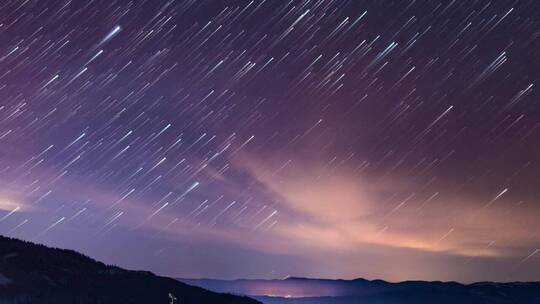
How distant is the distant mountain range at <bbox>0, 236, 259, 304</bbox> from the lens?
85.4 m

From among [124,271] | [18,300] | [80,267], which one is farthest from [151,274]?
[18,300]

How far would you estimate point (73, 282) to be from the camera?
331 ft

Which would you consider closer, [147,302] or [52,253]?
[147,302]

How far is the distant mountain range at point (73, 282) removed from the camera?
8538 cm

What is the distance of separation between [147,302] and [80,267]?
2038cm

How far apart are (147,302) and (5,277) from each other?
25606mm

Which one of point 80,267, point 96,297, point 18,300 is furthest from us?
point 80,267

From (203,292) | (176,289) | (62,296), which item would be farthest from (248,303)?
(62,296)

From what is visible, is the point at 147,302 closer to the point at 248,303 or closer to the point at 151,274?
the point at 151,274

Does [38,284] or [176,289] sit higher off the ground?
[176,289]

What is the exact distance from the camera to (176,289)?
125250mm

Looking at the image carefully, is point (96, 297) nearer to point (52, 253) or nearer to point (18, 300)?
point (18, 300)

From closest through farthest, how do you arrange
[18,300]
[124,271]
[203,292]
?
[18,300] → [124,271] → [203,292]

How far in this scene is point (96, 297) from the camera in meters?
95.7
